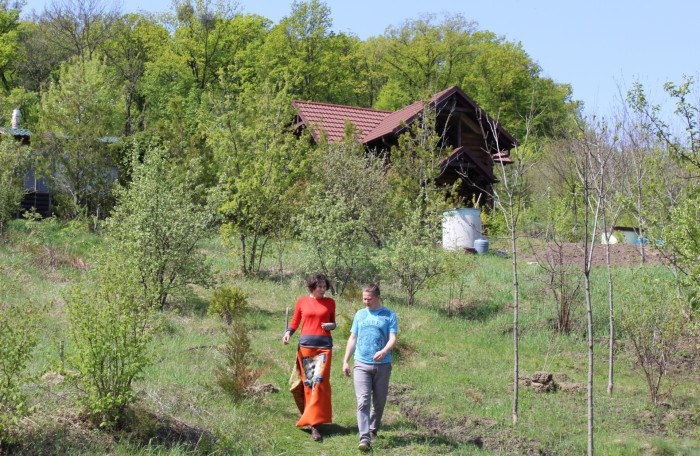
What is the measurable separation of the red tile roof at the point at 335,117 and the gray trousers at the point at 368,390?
64.4 ft

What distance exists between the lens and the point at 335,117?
29.2m

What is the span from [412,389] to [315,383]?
2.80 metres

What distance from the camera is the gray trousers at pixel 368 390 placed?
285 inches

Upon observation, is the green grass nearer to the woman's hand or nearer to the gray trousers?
the gray trousers

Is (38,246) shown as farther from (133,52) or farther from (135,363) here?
(133,52)

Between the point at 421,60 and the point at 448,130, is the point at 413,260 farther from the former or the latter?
the point at 421,60

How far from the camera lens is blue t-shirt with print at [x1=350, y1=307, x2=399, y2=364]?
24.3ft

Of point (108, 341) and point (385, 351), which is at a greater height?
point (108, 341)

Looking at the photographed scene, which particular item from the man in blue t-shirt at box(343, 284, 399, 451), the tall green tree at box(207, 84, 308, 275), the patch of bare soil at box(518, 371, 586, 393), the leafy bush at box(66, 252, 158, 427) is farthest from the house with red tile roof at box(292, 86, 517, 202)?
the leafy bush at box(66, 252, 158, 427)

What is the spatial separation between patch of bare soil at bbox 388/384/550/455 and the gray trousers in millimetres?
1016

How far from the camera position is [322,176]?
1967 cm

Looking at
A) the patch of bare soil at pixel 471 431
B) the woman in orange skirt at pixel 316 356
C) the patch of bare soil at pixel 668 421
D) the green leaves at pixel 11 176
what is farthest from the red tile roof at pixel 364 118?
the woman in orange skirt at pixel 316 356

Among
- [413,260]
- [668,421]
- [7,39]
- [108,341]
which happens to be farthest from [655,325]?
[7,39]

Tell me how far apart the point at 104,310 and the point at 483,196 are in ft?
79.0
